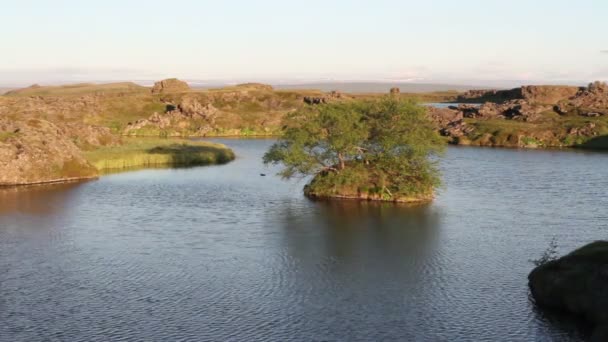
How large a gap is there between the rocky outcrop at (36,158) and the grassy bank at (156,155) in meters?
9.63

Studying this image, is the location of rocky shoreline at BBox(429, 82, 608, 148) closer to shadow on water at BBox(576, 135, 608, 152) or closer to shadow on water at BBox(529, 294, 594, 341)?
shadow on water at BBox(576, 135, 608, 152)

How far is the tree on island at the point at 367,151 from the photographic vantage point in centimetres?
7925

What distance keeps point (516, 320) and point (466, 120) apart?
156803mm

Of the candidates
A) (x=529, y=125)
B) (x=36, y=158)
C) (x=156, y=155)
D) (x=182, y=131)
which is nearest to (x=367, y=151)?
(x=36, y=158)

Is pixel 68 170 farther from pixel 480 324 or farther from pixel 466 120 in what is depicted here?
pixel 466 120

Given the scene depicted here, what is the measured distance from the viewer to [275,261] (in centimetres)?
5356

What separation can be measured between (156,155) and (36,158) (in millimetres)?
28418

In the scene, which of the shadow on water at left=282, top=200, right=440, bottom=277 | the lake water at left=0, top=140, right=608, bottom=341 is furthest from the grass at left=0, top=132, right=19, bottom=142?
the shadow on water at left=282, top=200, right=440, bottom=277

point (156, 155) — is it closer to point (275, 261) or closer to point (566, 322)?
point (275, 261)

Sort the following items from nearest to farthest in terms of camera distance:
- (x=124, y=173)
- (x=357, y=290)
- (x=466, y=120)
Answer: (x=357, y=290) → (x=124, y=173) → (x=466, y=120)

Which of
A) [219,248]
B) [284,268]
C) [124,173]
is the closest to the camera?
[284,268]

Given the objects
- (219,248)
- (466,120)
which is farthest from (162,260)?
(466,120)

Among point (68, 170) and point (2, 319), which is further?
point (68, 170)

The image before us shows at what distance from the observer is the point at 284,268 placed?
169 ft
